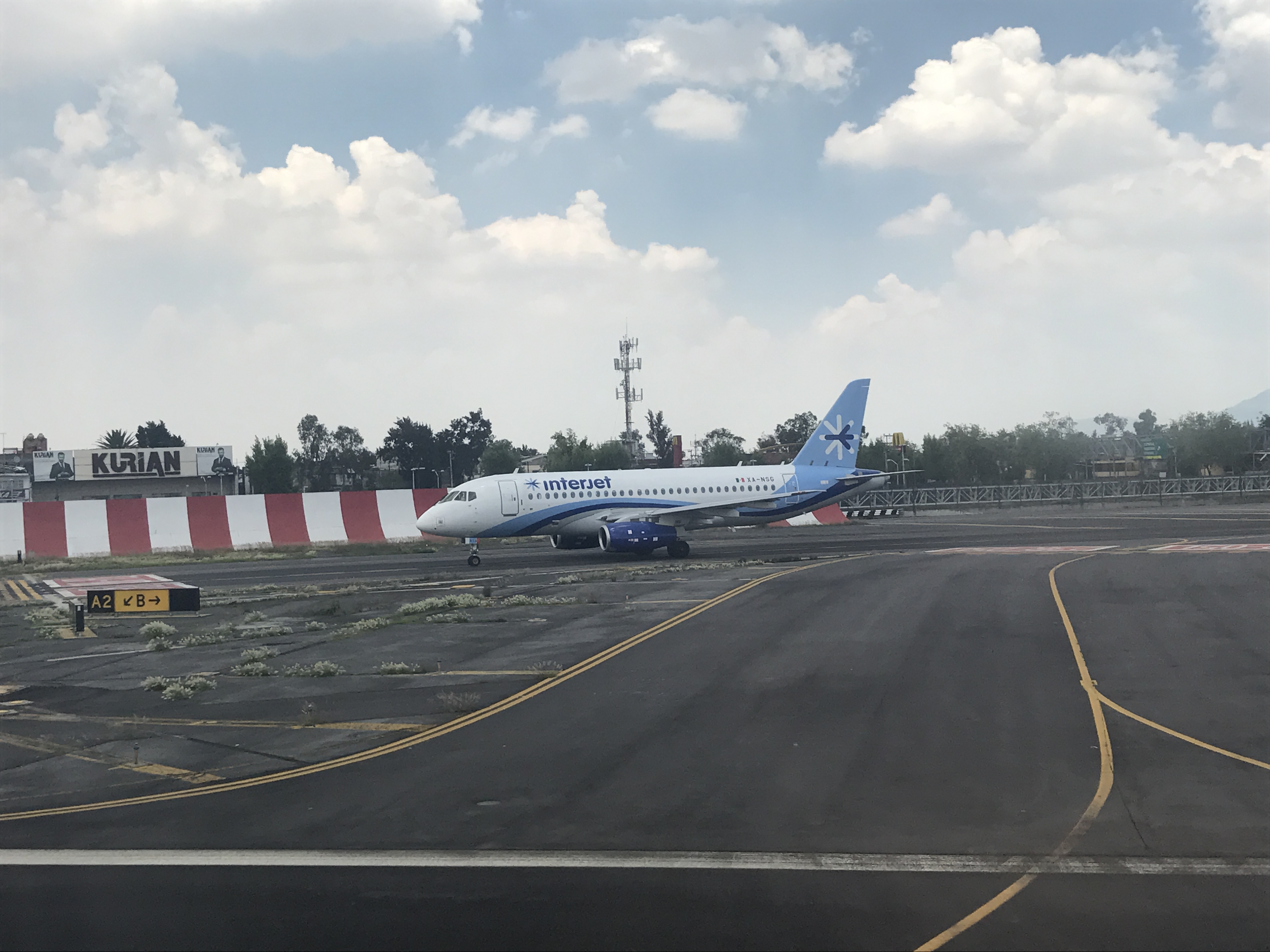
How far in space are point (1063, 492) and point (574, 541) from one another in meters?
57.9

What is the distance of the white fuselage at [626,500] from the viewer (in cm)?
4122

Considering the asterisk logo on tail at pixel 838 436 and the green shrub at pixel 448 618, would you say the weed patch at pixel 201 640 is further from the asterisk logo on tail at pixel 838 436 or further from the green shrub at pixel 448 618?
the asterisk logo on tail at pixel 838 436

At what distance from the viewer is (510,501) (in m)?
41.2

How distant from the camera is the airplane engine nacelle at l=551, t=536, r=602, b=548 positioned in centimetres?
4391

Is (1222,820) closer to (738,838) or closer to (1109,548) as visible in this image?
(738,838)

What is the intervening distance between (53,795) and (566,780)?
6619 millimetres

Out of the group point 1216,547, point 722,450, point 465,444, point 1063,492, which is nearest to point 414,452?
point 465,444

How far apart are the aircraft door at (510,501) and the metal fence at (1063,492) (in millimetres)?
39862

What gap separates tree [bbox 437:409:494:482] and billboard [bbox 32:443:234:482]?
1914 inches

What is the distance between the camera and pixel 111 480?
97000mm

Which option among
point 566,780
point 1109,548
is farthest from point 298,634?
point 1109,548

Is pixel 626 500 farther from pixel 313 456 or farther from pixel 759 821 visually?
pixel 313 456

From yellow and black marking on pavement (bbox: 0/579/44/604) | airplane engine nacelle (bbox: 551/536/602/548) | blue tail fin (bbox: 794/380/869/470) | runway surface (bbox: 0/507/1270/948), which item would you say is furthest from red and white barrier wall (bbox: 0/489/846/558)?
runway surface (bbox: 0/507/1270/948)

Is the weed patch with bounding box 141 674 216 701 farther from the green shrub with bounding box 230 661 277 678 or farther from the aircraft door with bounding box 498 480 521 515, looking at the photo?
the aircraft door with bounding box 498 480 521 515
